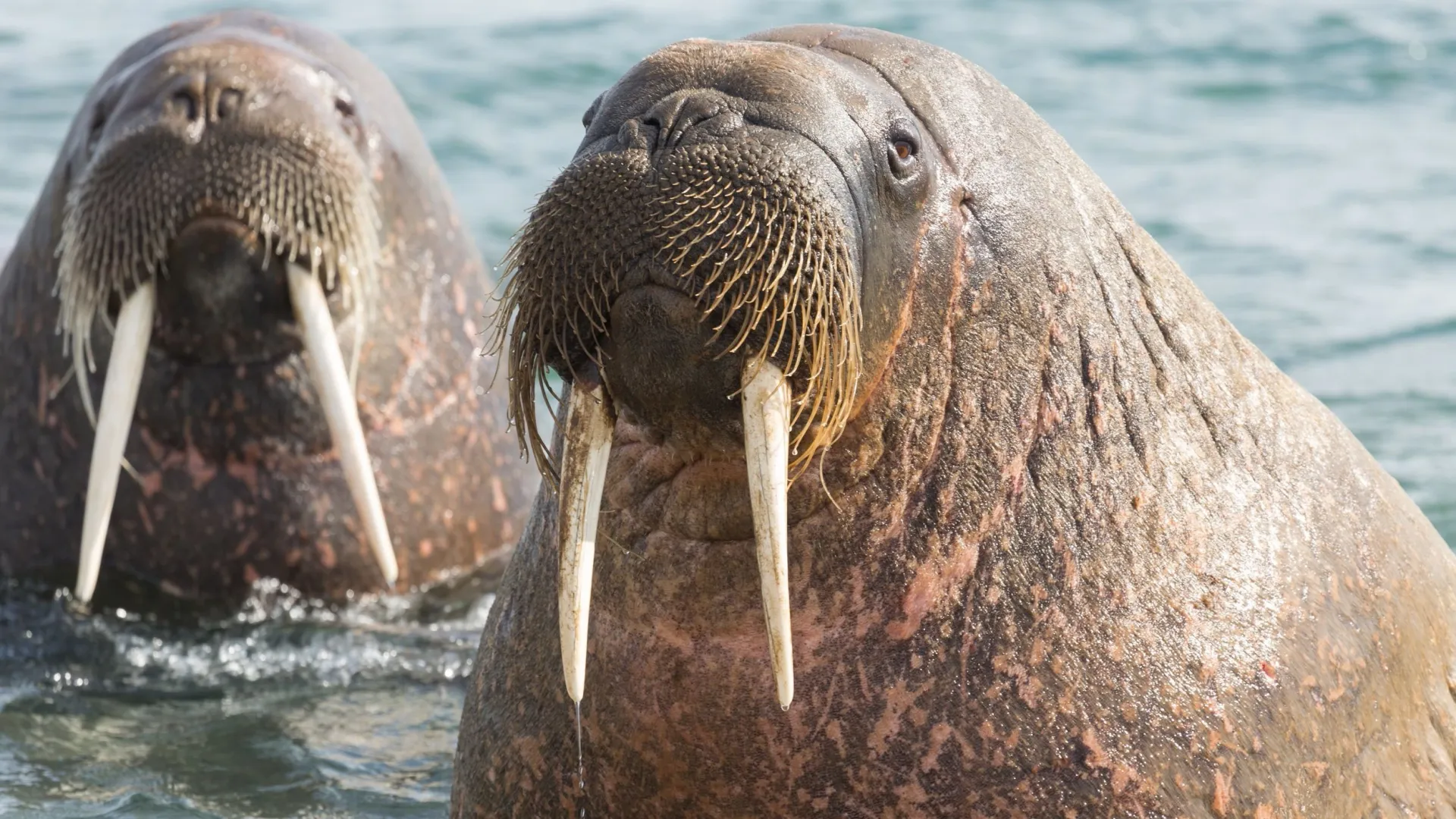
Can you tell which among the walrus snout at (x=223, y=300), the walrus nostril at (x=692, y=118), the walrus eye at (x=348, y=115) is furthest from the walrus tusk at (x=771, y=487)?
the walrus eye at (x=348, y=115)

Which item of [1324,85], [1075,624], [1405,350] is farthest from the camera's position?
[1324,85]

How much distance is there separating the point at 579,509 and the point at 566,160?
13511mm

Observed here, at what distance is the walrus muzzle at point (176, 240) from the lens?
269 inches

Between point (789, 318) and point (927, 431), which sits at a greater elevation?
point (789, 318)

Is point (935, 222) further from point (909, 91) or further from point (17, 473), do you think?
point (17, 473)

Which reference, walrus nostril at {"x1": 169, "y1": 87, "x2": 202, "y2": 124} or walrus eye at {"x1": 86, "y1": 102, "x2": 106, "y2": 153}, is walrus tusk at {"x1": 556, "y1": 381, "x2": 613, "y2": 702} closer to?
walrus nostril at {"x1": 169, "y1": 87, "x2": 202, "y2": 124}

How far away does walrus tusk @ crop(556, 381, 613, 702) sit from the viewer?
13.0 ft

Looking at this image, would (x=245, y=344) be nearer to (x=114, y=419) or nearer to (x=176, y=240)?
(x=176, y=240)

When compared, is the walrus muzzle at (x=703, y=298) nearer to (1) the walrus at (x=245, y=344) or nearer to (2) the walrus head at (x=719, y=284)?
(2) the walrus head at (x=719, y=284)

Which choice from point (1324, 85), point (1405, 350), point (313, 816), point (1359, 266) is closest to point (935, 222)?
point (313, 816)

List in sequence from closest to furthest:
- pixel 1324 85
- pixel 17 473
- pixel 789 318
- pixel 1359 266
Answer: pixel 789 318, pixel 17 473, pixel 1359 266, pixel 1324 85

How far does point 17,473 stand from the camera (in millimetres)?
7676

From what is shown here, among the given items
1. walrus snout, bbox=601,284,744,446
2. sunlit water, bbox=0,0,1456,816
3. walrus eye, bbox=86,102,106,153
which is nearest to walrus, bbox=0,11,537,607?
walrus eye, bbox=86,102,106,153

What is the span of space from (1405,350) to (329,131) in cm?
701
